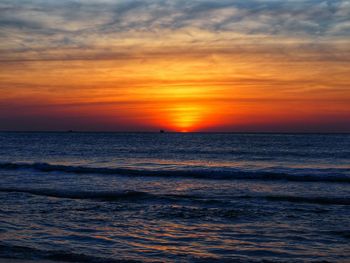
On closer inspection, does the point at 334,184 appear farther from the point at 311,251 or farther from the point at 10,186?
the point at 10,186

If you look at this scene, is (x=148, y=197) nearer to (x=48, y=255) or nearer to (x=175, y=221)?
(x=175, y=221)

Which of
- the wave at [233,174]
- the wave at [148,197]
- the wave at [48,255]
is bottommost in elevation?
the wave at [233,174]

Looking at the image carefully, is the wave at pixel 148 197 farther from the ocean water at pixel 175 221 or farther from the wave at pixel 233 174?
the wave at pixel 233 174

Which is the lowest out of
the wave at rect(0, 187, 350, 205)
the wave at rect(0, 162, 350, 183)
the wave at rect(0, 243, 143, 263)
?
the wave at rect(0, 162, 350, 183)

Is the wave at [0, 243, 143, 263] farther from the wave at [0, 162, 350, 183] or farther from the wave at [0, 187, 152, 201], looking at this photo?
the wave at [0, 162, 350, 183]

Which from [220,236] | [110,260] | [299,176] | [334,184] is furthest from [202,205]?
[299,176]

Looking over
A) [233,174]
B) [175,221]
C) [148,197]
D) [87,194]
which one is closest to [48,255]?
[175,221]

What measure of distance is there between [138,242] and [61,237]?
2.11 meters

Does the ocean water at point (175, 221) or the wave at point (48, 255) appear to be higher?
the wave at point (48, 255)

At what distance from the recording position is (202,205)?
1577cm

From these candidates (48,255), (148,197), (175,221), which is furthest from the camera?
(148,197)

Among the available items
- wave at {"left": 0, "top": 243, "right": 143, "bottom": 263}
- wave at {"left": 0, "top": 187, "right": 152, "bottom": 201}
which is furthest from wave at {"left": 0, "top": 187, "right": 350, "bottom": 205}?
wave at {"left": 0, "top": 243, "right": 143, "bottom": 263}

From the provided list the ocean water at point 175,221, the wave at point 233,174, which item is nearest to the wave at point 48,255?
the ocean water at point 175,221

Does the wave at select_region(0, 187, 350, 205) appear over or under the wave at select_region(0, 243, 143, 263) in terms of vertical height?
under
